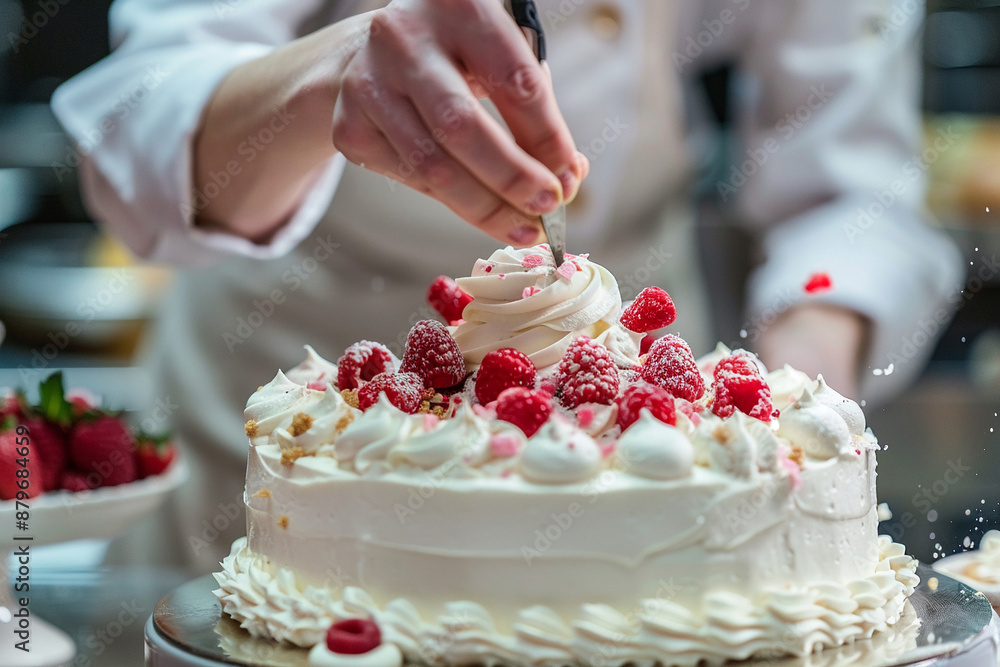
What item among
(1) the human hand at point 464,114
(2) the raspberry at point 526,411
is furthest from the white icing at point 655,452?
(1) the human hand at point 464,114

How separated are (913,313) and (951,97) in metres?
0.87

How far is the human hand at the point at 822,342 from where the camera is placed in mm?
2471

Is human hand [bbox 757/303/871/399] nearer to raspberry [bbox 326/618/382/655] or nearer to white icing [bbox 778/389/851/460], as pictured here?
white icing [bbox 778/389/851/460]

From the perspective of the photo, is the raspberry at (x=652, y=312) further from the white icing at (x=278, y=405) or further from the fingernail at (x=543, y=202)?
the white icing at (x=278, y=405)

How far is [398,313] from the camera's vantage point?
9.00ft

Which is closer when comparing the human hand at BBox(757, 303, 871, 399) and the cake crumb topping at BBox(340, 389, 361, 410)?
the cake crumb topping at BBox(340, 389, 361, 410)

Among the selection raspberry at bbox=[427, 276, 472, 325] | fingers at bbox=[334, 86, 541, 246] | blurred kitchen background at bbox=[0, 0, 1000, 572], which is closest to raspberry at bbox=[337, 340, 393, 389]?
raspberry at bbox=[427, 276, 472, 325]

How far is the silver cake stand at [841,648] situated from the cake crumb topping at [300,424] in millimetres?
308

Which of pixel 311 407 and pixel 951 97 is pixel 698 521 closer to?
pixel 311 407

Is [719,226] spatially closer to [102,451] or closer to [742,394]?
[742,394]

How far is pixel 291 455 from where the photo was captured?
4.92 feet

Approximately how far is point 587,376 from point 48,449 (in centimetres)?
143

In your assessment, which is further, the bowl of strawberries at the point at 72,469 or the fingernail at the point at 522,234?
the bowl of strawberries at the point at 72,469

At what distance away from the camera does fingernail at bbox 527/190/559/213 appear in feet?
4.67
